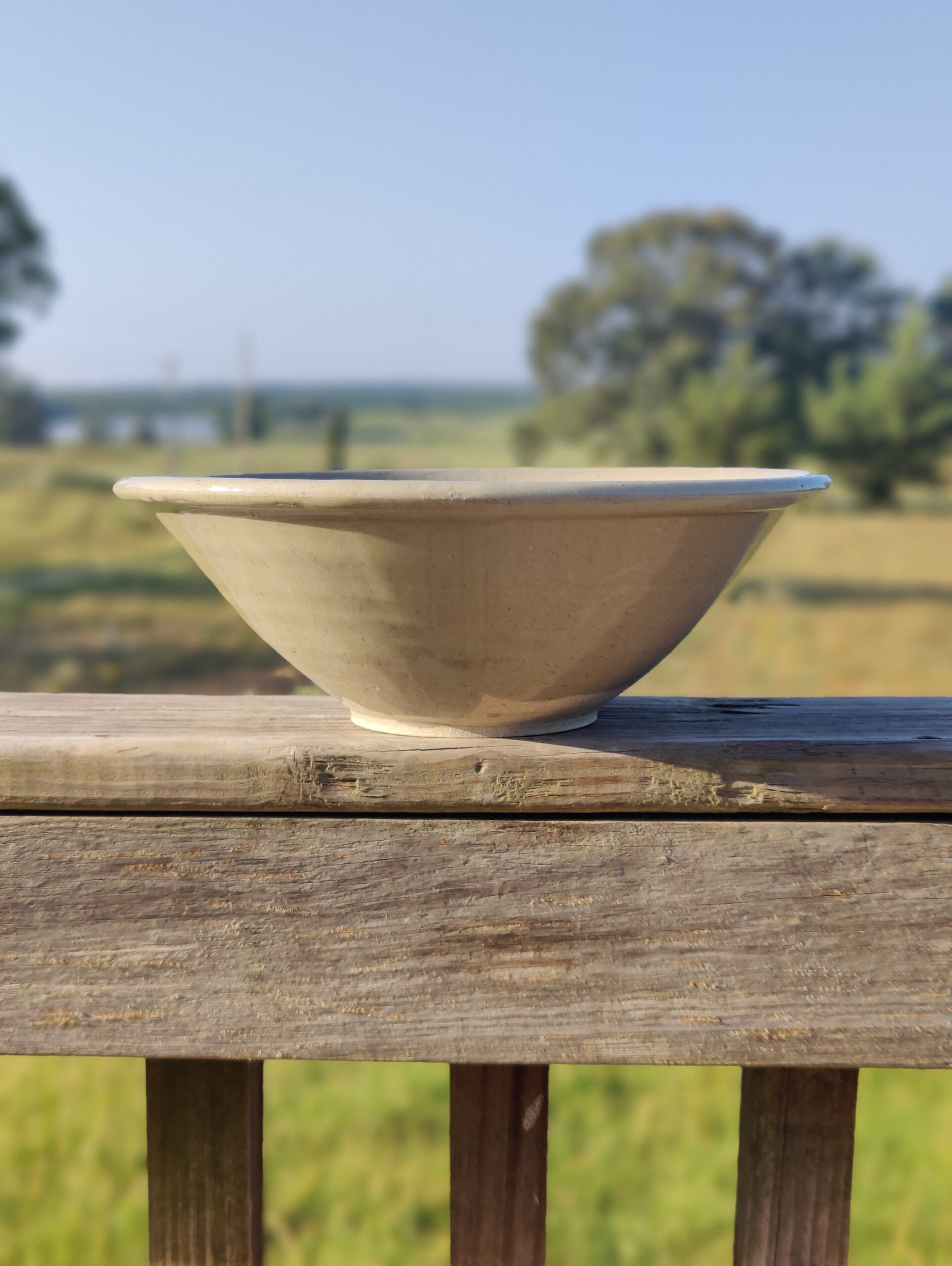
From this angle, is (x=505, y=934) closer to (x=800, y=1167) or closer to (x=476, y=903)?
(x=476, y=903)

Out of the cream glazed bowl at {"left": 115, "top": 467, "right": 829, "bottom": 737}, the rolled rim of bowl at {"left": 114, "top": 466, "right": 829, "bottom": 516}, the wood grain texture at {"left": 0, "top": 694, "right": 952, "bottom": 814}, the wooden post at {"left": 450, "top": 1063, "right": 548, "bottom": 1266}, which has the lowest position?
the wooden post at {"left": 450, "top": 1063, "right": 548, "bottom": 1266}

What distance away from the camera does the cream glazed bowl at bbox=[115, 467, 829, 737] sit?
585 mm

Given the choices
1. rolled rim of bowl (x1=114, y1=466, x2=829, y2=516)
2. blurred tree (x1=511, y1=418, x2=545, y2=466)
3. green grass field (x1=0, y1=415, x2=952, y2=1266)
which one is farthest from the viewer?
blurred tree (x1=511, y1=418, x2=545, y2=466)

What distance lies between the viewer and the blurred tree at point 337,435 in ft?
46.0

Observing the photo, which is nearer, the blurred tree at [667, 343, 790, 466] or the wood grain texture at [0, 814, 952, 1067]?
the wood grain texture at [0, 814, 952, 1067]

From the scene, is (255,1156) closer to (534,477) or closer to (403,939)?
(403,939)

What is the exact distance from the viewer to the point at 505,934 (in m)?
0.67

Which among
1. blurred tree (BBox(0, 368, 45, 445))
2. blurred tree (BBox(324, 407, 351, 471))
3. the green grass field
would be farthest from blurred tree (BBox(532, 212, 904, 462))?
the green grass field

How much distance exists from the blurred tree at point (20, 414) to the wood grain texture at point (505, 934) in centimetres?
1448

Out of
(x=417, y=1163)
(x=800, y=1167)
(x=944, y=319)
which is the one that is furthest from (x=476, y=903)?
(x=944, y=319)

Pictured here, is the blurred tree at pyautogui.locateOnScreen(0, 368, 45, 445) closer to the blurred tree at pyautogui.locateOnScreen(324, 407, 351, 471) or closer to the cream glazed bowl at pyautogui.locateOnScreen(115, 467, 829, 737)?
the blurred tree at pyautogui.locateOnScreen(324, 407, 351, 471)

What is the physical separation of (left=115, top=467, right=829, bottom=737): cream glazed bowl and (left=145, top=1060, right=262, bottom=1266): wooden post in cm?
27

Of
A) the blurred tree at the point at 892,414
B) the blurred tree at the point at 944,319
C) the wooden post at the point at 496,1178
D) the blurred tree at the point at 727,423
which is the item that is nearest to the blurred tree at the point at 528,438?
the blurred tree at the point at 727,423

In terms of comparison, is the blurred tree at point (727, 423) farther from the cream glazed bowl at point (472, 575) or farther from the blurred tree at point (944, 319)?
the cream glazed bowl at point (472, 575)
